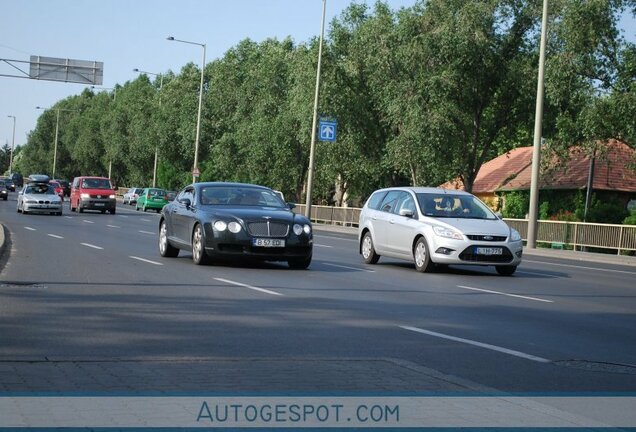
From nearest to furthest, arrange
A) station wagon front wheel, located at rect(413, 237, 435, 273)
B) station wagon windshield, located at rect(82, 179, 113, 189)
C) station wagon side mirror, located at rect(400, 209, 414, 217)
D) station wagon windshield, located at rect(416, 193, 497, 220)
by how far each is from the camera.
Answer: station wagon front wheel, located at rect(413, 237, 435, 273)
station wagon side mirror, located at rect(400, 209, 414, 217)
station wagon windshield, located at rect(416, 193, 497, 220)
station wagon windshield, located at rect(82, 179, 113, 189)

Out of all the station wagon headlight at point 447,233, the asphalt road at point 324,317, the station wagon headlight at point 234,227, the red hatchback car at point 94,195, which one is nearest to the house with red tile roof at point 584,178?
the red hatchback car at point 94,195

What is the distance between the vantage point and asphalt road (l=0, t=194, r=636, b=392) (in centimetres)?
885

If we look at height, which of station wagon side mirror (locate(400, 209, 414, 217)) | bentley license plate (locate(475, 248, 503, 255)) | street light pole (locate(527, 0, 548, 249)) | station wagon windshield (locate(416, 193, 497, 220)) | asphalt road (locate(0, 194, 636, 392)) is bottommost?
asphalt road (locate(0, 194, 636, 392))

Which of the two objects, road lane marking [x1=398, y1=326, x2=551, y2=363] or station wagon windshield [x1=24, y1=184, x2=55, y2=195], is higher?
station wagon windshield [x1=24, y1=184, x2=55, y2=195]

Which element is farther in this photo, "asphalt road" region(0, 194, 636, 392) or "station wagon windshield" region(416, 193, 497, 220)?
"station wagon windshield" region(416, 193, 497, 220)

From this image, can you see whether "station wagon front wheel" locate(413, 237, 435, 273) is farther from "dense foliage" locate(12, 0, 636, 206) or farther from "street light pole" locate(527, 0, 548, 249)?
"dense foliage" locate(12, 0, 636, 206)

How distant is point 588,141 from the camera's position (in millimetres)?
42531

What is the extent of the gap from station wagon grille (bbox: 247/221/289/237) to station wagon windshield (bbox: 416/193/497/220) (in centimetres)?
324

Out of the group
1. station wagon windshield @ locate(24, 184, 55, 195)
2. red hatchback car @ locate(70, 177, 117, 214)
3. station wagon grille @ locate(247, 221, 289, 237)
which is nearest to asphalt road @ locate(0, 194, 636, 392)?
→ station wagon grille @ locate(247, 221, 289, 237)

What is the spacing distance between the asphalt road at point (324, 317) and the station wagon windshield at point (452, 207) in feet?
3.88

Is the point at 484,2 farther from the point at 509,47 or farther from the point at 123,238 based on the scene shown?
the point at 123,238

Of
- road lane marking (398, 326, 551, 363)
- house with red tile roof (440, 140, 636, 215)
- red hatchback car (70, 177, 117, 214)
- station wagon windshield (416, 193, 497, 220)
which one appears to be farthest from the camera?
house with red tile roof (440, 140, 636, 215)

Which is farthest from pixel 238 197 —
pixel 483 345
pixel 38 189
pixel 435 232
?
pixel 38 189

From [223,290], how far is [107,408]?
836 cm
